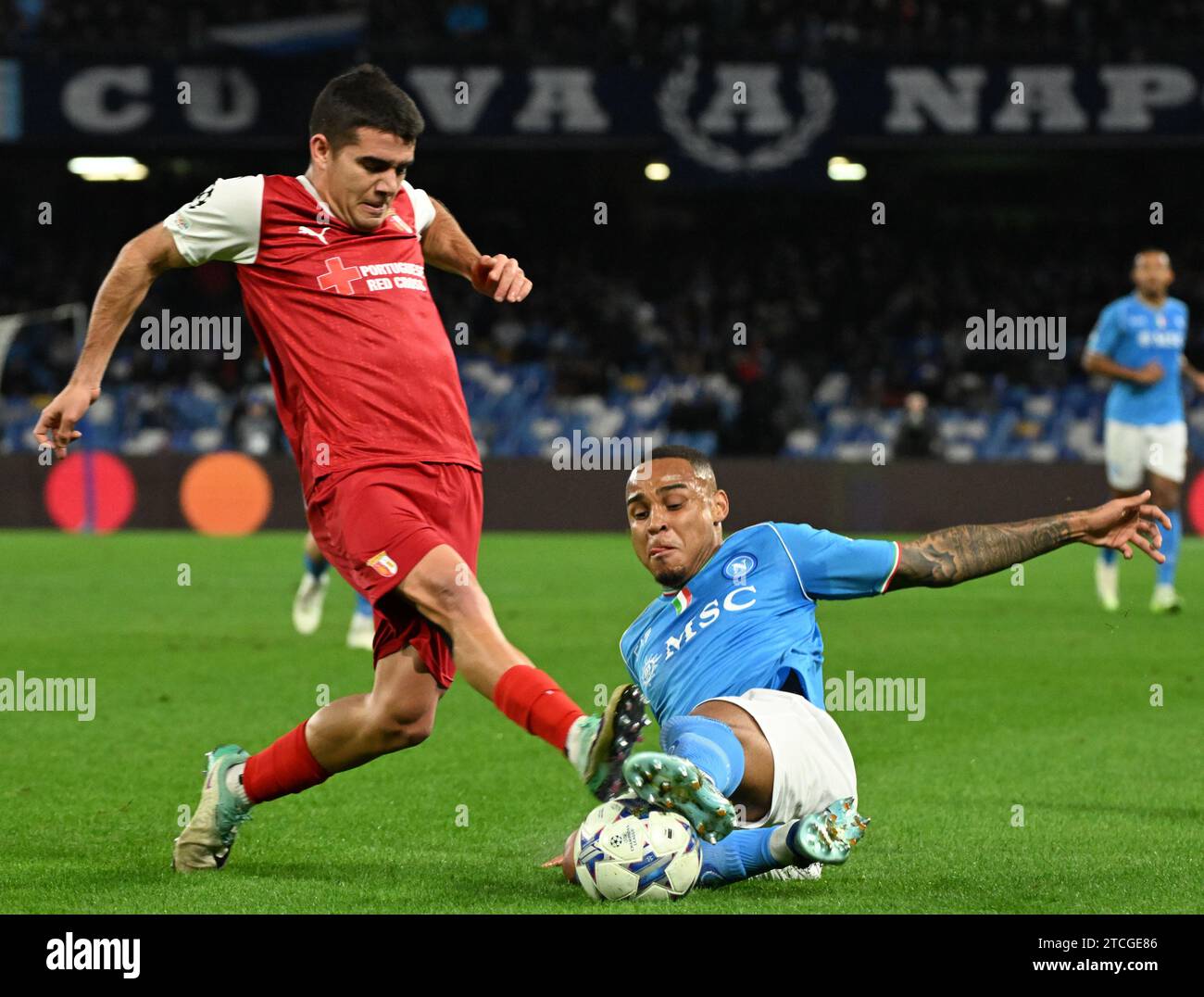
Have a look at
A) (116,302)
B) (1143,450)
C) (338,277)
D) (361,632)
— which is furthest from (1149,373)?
(116,302)

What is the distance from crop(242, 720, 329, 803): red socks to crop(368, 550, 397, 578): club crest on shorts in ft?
1.97

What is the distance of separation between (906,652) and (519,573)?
238 inches

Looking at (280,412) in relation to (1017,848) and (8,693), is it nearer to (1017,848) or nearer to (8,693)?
(1017,848)

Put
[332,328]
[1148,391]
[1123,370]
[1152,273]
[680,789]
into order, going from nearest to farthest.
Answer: [680,789] → [332,328] → [1152,273] → [1123,370] → [1148,391]

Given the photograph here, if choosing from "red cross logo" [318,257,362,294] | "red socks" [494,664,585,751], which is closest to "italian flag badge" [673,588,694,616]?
"red socks" [494,664,585,751]

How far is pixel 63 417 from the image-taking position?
450 centimetres

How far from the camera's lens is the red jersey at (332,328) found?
476 centimetres

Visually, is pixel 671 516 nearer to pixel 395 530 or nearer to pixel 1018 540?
pixel 395 530

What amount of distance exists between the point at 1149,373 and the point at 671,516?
8.42 metres

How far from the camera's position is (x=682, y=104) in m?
22.4

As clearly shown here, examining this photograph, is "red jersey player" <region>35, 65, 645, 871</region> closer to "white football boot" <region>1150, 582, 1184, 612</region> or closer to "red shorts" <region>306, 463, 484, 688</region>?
"red shorts" <region>306, 463, 484, 688</region>

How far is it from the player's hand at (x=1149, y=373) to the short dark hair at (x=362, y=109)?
8634 mm

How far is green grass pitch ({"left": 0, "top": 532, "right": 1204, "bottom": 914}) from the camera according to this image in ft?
15.3

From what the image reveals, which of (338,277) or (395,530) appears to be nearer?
(395,530)
